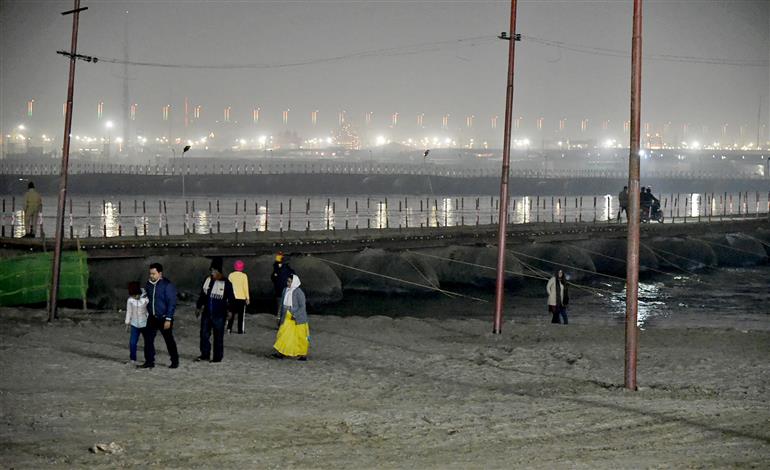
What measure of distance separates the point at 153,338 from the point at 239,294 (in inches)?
181

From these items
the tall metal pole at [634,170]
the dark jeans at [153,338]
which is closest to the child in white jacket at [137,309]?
the dark jeans at [153,338]

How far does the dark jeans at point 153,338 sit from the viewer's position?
59.4 feet

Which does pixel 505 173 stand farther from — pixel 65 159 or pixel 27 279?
pixel 27 279

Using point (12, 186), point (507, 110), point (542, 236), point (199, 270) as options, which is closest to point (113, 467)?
point (507, 110)

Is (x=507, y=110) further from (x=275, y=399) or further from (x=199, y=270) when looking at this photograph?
(x=199, y=270)

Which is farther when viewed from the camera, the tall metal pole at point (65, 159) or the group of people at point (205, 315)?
the tall metal pole at point (65, 159)

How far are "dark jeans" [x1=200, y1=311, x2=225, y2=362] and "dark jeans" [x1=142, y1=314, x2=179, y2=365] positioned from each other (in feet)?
2.69

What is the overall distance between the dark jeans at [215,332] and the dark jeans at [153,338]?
0.82 metres

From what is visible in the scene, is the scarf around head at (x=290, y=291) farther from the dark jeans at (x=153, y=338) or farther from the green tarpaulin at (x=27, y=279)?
the green tarpaulin at (x=27, y=279)

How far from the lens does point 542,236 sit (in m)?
57.3

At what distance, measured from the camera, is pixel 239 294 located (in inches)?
904

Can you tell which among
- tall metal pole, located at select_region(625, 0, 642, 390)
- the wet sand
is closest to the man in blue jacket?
the wet sand

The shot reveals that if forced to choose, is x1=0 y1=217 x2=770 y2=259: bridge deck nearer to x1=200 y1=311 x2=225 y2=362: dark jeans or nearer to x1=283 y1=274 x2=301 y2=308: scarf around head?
x1=200 y1=311 x2=225 y2=362: dark jeans

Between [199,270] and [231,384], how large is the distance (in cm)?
2541
